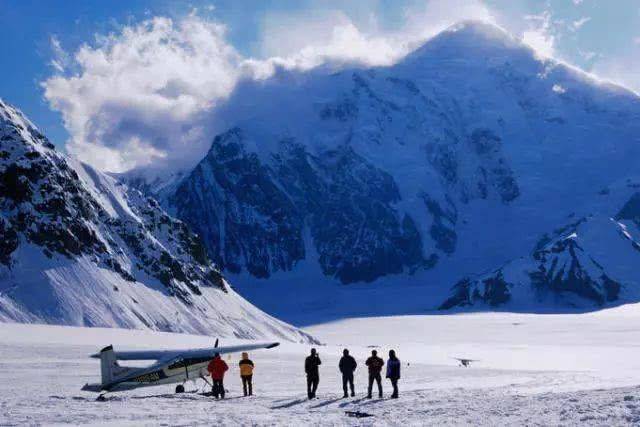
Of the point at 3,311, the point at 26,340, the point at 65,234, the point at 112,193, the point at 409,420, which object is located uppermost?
the point at 112,193

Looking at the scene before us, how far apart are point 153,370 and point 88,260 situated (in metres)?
78.2

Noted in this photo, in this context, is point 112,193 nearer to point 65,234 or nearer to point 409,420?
point 65,234

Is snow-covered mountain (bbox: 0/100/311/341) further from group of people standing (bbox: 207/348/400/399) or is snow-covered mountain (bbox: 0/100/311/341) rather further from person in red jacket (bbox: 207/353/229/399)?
group of people standing (bbox: 207/348/400/399)

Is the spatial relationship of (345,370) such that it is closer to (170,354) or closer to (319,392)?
(319,392)

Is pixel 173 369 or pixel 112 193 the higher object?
pixel 112 193

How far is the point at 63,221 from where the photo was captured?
10856cm

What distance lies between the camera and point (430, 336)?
406 feet

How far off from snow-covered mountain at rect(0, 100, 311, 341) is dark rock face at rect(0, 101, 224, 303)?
17 cm

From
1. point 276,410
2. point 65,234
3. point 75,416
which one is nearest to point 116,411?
point 75,416

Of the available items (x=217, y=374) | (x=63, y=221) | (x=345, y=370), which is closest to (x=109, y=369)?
(x=217, y=374)

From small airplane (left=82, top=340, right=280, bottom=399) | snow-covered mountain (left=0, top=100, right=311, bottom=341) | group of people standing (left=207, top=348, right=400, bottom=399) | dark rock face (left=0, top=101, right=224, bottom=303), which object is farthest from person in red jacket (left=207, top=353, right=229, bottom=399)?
dark rock face (left=0, top=101, right=224, bottom=303)

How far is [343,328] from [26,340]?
113m

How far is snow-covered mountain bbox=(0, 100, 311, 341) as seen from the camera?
309 feet

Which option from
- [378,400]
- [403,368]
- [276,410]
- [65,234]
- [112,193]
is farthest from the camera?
[112,193]
